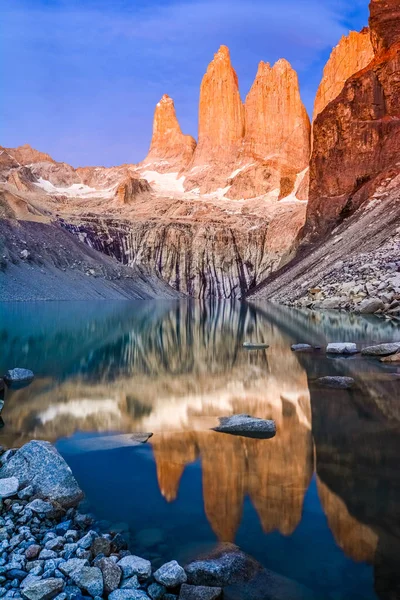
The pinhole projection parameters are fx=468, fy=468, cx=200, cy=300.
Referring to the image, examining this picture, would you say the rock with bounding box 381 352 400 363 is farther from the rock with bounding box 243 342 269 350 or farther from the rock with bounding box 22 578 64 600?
the rock with bounding box 22 578 64 600

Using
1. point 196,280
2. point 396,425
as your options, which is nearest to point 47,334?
point 396,425

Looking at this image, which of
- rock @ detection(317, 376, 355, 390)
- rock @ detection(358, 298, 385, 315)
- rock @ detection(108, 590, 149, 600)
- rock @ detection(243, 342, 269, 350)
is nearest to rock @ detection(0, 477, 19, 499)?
rock @ detection(108, 590, 149, 600)

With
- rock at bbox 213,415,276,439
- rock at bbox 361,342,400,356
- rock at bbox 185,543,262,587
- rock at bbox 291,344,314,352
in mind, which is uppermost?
rock at bbox 291,344,314,352

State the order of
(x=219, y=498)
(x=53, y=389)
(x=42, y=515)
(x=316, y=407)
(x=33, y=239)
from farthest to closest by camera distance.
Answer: (x=33, y=239) < (x=53, y=389) < (x=316, y=407) < (x=219, y=498) < (x=42, y=515)

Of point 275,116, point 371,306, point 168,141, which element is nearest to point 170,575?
point 371,306

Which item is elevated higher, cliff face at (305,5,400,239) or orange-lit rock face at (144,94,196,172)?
orange-lit rock face at (144,94,196,172)

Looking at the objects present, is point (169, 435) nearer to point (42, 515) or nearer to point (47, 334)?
point (42, 515)
